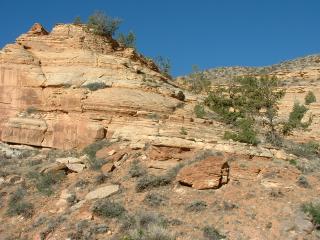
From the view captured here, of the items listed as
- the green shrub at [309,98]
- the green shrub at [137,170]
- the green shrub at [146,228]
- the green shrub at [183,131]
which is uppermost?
the green shrub at [309,98]

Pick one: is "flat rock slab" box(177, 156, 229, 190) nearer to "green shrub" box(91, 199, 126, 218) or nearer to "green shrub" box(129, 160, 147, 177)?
"green shrub" box(129, 160, 147, 177)

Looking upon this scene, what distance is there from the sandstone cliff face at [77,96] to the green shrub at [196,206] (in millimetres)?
4459

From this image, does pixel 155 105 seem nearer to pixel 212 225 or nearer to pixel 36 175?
pixel 36 175

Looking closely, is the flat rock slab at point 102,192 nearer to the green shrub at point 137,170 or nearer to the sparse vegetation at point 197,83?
the green shrub at point 137,170

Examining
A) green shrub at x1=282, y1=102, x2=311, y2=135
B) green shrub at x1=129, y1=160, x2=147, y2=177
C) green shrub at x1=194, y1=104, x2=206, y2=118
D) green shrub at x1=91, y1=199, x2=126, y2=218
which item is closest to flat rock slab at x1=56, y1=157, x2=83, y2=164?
green shrub at x1=129, y1=160, x2=147, y2=177

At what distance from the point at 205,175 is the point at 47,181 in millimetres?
6045

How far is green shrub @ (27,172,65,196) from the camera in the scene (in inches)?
680

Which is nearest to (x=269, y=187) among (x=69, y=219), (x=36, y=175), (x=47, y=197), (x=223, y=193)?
(x=223, y=193)

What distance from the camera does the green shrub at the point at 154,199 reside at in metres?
15.0

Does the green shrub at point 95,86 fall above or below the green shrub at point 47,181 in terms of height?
above

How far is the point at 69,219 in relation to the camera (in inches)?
576

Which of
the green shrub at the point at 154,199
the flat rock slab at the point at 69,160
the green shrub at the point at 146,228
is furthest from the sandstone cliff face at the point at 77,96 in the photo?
the green shrub at the point at 146,228

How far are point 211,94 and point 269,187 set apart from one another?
12.5m

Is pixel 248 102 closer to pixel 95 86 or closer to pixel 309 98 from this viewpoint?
pixel 95 86
